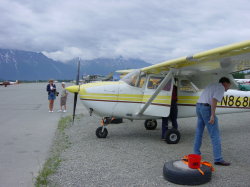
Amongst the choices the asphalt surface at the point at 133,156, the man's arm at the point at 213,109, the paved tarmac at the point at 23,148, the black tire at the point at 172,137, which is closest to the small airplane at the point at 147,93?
the black tire at the point at 172,137

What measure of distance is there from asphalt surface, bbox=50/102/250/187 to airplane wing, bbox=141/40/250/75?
6.39 ft

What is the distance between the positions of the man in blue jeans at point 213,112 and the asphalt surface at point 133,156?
0.32 meters

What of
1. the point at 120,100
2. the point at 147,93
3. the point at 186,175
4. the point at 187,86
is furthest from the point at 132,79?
the point at 186,175

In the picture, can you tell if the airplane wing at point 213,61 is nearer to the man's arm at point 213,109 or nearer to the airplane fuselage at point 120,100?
the airplane fuselage at point 120,100

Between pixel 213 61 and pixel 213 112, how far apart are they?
1390 millimetres

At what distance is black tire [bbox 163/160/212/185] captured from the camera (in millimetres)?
4258

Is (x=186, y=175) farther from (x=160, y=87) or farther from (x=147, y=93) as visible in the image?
(x=147, y=93)

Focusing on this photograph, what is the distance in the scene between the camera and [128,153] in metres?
6.17

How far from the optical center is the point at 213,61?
5949 mm

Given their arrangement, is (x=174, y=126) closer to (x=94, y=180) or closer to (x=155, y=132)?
(x=155, y=132)

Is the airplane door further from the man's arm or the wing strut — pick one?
the man's arm

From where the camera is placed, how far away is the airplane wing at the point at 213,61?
466 cm

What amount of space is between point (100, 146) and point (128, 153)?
97 centimetres

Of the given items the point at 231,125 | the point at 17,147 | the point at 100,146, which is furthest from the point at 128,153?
the point at 231,125
